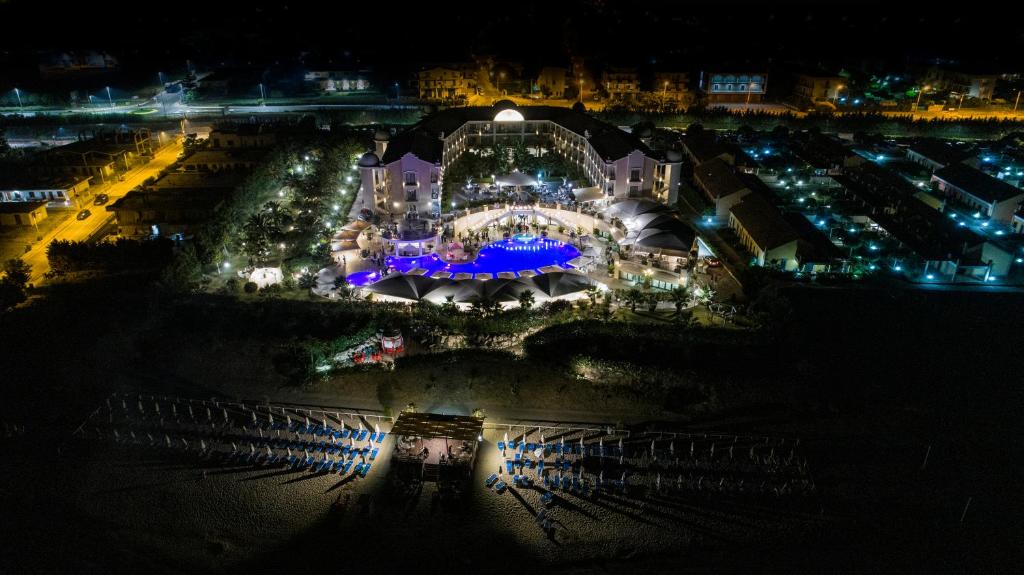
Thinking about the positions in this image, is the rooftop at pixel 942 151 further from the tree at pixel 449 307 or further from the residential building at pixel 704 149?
the tree at pixel 449 307

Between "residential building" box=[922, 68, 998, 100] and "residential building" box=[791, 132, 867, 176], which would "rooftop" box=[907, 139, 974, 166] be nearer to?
"residential building" box=[791, 132, 867, 176]

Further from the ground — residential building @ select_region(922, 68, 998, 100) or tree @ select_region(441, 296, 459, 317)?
residential building @ select_region(922, 68, 998, 100)

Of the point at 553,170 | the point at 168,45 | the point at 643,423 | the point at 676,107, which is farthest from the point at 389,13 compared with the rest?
the point at 643,423

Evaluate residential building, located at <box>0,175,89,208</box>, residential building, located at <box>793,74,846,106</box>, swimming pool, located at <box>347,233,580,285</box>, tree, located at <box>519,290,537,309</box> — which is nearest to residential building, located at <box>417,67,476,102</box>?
residential building, located at <box>793,74,846,106</box>

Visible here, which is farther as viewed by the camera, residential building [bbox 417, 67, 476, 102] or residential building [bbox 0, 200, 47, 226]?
residential building [bbox 417, 67, 476, 102]

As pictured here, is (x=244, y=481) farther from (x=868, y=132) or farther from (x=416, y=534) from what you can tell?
(x=868, y=132)

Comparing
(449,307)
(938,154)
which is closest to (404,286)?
(449,307)

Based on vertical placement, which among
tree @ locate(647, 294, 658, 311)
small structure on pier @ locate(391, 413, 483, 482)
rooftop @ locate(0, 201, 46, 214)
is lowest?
small structure on pier @ locate(391, 413, 483, 482)
